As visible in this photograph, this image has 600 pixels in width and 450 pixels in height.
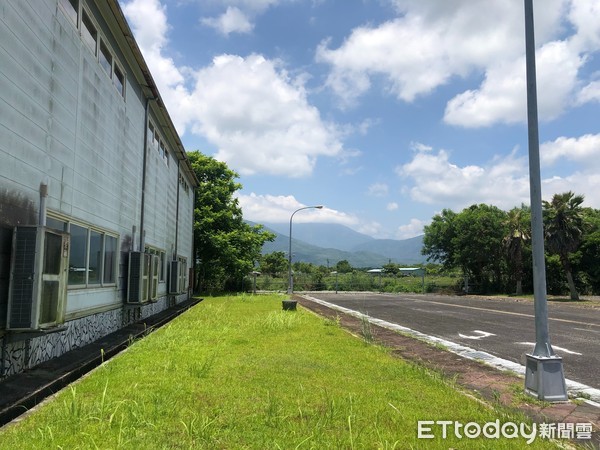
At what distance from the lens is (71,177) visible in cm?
852

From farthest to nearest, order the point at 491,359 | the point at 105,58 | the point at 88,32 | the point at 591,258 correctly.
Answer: the point at 591,258 < the point at 105,58 < the point at 491,359 < the point at 88,32

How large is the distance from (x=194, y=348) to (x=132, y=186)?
5.52 m

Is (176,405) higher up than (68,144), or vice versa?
(68,144)

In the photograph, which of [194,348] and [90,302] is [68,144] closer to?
[90,302]

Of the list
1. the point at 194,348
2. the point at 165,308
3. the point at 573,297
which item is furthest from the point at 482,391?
the point at 573,297

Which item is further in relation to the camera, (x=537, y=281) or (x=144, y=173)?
(x=144, y=173)

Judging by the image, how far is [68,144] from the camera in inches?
328

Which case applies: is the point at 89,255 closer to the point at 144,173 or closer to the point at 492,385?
the point at 144,173

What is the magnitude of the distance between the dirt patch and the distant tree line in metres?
27.4

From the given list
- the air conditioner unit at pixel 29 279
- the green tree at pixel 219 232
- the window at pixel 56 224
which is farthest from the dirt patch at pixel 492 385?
the green tree at pixel 219 232

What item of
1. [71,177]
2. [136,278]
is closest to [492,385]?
[71,177]

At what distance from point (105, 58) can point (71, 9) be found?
2.24 m

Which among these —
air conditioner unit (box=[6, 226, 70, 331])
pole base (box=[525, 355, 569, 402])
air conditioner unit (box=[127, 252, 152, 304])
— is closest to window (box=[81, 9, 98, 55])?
air conditioner unit (box=[6, 226, 70, 331])

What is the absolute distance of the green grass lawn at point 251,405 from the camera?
14.8 ft
